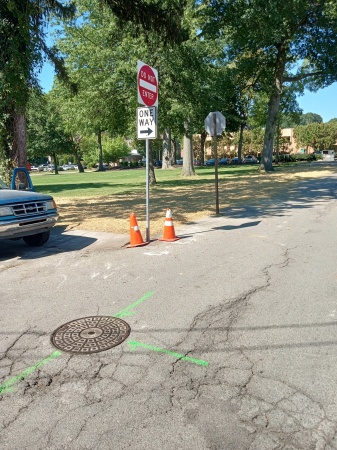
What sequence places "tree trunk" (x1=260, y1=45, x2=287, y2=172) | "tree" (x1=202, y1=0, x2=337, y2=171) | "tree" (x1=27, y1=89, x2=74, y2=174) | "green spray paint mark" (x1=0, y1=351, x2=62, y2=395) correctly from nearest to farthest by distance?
"green spray paint mark" (x1=0, y1=351, x2=62, y2=395)
"tree" (x1=202, y1=0, x2=337, y2=171)
"tree trunk" (x1=260, y1=45, x2=287, y2=172)
"tree" (x1=27, y1=89, x2=74, y2=174)

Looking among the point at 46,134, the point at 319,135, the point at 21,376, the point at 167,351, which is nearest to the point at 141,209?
the point at 167,351

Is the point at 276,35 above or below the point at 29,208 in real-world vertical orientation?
above

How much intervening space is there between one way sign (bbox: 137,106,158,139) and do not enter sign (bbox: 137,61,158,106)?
0.53 feet

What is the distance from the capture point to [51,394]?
2.68m

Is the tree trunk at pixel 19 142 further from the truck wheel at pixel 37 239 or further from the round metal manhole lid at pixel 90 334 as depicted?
the round metal manhole lid at pixel 90 334

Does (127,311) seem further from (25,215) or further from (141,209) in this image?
(141,209)

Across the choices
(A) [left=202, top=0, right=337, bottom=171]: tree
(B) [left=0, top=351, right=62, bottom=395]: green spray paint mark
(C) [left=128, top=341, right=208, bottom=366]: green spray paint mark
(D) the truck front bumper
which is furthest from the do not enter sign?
(A) [left=202, top=0, right=337, bottom=171]: tree

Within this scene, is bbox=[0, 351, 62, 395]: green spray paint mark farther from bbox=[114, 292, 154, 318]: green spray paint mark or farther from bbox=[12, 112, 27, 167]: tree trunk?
bbox=[12, 112, 27, 167]: tree trunk

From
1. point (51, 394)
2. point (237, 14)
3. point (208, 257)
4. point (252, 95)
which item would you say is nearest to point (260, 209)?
point (208, 257)

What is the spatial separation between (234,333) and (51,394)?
69.7 inches

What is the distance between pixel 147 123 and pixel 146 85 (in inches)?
27.3

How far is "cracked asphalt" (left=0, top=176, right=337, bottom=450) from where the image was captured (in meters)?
2.30

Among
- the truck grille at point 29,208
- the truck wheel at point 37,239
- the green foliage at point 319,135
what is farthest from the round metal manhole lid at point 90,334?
the green foliage at point 319,135

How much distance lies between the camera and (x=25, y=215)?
6594mm
